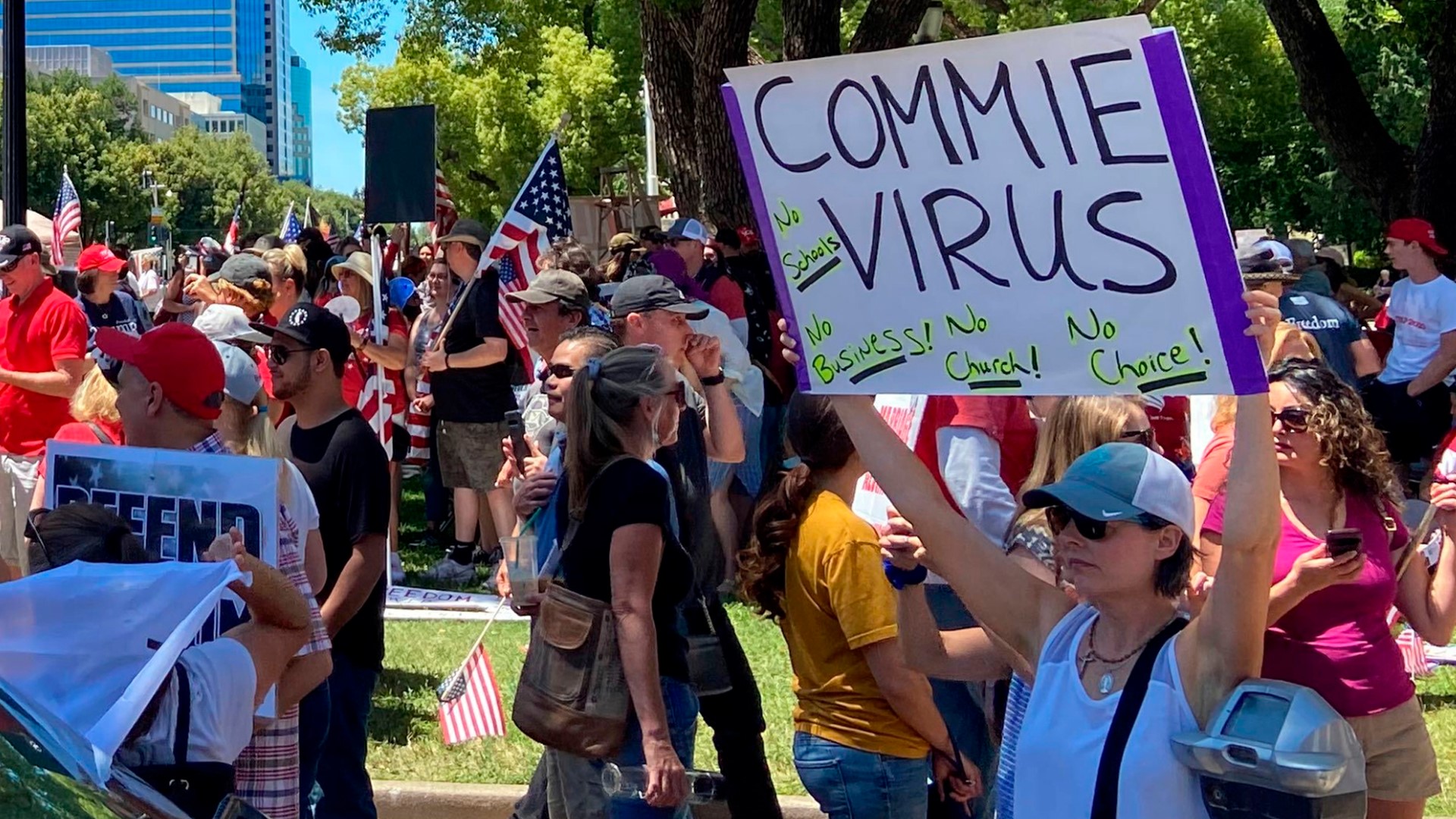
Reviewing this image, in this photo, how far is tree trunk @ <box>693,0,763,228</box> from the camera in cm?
1546

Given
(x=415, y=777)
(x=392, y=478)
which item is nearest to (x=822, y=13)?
(x=392, y=478)

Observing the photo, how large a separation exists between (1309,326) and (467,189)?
49627 mm

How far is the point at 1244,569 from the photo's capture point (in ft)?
8.86

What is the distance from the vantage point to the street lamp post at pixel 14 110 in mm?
11164

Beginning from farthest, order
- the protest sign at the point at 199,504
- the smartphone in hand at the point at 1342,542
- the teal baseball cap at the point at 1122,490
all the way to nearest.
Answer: the protest sign at the point at 199,504
the smartphone in hand at the point at 1342,542
the teal baseball cap at the point at 1122,490

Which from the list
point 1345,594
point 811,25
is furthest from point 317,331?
point 811,25

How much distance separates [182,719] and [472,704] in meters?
3.40

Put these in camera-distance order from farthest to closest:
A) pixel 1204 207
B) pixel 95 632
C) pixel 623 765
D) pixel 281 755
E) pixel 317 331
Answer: pixel 317 331 → pixel 623 765 → pixel 281 755 → pixel 95 632 → pixel 1204 207

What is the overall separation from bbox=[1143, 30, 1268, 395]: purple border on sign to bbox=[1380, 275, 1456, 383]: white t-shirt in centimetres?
851

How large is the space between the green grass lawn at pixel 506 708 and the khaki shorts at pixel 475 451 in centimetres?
150

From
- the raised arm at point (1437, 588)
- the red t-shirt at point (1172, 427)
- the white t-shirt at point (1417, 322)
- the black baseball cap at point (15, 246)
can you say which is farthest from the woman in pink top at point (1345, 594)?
the white t-shirt at point (1417, 322)

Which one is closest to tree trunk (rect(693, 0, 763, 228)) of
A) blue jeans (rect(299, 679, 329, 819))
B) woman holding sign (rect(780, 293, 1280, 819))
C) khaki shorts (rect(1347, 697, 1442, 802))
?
→ blue jeans (rect(299, 679, 329, 819))

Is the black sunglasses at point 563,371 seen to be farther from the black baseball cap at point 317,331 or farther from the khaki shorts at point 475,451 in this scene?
the khaki shorts at point 475,451

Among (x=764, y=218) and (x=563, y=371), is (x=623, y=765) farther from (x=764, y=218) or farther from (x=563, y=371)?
(x=764, y=218)
